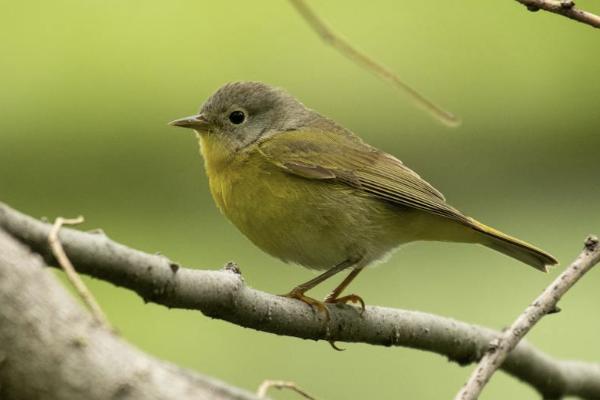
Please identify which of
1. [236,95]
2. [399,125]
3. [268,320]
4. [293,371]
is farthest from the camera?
[399,125]

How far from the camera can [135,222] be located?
7020 millimetres

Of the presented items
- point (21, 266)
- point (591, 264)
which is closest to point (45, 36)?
point (591, 264)

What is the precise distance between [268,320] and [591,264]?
1047 mm

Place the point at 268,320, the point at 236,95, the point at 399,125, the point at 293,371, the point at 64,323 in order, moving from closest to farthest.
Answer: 1. the point at 64,323
2. the point at 268,320
3. the point at 236,95
4. the point at 293,371
5. the point at 399,125

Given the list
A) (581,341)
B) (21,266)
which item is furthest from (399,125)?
(21,266)

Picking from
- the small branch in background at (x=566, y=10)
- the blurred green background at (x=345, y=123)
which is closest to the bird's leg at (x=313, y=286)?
the small branch in background at (x=566, y=10)

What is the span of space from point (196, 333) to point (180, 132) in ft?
6.55

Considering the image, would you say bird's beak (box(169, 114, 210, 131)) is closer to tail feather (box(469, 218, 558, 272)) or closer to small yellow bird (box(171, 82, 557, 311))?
small yellow bird (box(171, 82, 557, 311))

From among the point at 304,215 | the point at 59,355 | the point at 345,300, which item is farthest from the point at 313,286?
the point at 59,355

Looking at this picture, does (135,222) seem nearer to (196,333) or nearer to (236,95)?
(196,333)

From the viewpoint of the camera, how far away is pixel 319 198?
441 centimetres

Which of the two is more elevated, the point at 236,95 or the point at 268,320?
the point at 236,95

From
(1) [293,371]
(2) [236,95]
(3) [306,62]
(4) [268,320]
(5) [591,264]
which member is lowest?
(1) [293,371]

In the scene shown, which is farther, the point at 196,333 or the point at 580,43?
the point at 580,43
